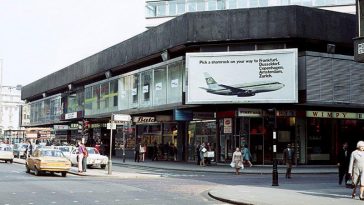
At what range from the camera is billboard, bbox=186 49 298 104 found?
3575 cm

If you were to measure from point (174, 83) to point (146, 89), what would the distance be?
5.53 meters

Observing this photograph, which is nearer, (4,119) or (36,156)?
(36,156)

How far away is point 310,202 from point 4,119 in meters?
121

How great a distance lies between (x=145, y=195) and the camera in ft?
54.5

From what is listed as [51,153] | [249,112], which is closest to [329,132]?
[249,112]

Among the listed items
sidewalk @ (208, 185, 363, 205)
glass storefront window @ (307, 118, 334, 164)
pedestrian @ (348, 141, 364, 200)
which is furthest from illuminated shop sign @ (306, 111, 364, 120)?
pedestrian @ (348, 141, 364, 200)

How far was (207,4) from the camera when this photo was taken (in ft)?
241

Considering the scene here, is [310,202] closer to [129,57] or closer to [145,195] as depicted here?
[145,195]

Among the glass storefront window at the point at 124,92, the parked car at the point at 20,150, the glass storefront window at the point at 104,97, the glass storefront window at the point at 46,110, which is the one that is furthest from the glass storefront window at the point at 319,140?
the glass storefront window at the point at 46,110

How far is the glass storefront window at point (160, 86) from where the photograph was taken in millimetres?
42250

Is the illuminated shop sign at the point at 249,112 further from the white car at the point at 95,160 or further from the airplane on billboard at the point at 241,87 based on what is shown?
the white car at the point at 95,160

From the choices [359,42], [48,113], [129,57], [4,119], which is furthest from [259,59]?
[4,119]

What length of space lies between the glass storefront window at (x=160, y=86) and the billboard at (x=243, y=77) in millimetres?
5010

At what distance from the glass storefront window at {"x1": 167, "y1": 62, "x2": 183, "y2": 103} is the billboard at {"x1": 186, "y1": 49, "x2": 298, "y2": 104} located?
89.1 inches
